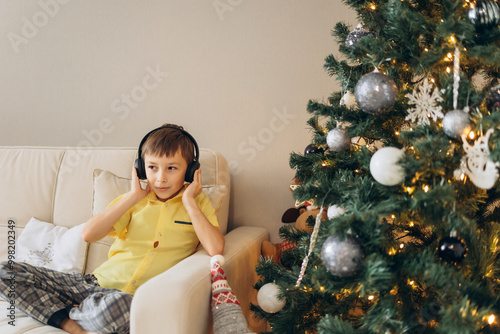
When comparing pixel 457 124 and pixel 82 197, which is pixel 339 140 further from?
pixel 82 197

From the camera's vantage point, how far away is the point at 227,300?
0.96 metres

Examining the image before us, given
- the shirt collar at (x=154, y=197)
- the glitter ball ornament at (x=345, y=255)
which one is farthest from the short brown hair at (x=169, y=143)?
the glitter ball ornament at (x=345, y=255)

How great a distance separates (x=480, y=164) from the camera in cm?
68

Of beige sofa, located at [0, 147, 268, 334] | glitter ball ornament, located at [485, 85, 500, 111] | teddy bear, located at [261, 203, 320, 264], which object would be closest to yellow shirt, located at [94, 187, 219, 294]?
beige sofa, located at [0, 147, 268, 334]

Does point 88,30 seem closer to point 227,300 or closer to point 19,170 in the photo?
point 19,170

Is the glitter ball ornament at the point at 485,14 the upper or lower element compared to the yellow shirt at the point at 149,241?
upper

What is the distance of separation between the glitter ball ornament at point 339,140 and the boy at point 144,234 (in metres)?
0.48

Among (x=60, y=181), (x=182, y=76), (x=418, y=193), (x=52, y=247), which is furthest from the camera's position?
(x=182, y=76)

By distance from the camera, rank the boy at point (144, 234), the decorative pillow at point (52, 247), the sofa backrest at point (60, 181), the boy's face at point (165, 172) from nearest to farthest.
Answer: the boy at point (144, 234), the boy's face at point (165, 172), the decorative pillow at point (52, 247), the sofa backrest at point (60, 181)

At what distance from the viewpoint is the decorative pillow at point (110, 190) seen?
140 centimetres

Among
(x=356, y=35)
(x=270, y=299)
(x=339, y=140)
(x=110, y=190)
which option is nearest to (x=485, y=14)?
(x=356, y=35)

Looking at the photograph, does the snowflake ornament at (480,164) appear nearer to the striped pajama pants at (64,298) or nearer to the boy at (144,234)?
the boy at (144,234)

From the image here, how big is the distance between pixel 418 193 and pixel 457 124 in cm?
17

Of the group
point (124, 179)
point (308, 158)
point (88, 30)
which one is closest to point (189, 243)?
point (124, 179)
